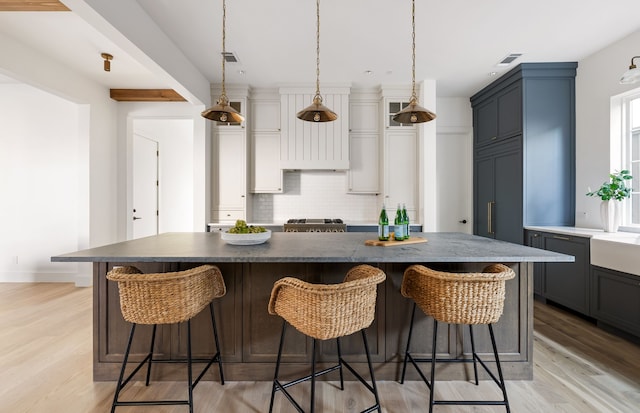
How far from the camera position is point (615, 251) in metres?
2.74

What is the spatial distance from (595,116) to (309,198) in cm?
362

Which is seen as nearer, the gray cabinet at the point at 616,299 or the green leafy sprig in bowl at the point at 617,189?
the gray cabinet at the point at 616,299

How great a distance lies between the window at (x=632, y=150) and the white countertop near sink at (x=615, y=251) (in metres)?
0.31

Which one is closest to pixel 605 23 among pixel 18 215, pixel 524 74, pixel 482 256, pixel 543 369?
pixel 524 74

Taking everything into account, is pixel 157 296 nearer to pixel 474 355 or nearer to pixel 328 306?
pixel 328 306

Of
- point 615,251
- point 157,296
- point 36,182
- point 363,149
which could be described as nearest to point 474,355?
point 615,251

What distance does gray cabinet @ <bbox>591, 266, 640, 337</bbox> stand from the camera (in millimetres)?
2650

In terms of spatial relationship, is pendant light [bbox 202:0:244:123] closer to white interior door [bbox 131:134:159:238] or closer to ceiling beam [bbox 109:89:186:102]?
ceiling beam [bbox 109:89:186:102]

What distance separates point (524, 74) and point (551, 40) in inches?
23.2

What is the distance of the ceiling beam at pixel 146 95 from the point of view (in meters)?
4.57

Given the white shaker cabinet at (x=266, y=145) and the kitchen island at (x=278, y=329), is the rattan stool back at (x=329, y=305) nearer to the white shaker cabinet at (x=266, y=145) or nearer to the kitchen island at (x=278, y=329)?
the kitchen island at (x=278, y=329)

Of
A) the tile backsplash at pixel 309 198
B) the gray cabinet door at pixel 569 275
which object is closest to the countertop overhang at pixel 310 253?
the gray cabinet door at pixel 569 275

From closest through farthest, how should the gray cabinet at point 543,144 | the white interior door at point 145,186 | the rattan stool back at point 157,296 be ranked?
the rattan stool back at point 157,296 → the gray cabinet at point 543,144 → the white interior door at point 145,186

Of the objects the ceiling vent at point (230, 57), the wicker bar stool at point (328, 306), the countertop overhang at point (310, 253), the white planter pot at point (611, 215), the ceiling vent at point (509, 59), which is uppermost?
the ceiling vent at point (509, 59)
